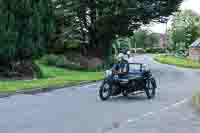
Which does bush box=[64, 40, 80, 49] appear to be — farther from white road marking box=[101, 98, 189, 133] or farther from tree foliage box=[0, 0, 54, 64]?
white road marking box=[101, 98, 189, 133]

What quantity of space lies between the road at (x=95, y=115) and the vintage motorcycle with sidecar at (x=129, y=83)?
1.04 feet

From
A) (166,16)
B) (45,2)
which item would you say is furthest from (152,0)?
(45,2)

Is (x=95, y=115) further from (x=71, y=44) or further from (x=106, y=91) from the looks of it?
(x=71, y=44)

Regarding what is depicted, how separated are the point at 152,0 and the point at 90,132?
31.9 meters

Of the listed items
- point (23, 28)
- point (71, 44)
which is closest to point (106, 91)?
point (23, 28)

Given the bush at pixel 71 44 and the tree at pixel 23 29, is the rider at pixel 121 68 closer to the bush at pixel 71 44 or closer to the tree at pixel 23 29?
the tree at pixel 23 29

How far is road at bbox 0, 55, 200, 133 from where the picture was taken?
9.34 meters

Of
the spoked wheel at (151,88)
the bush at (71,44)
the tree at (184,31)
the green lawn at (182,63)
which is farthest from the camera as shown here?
the tree at (184,31)

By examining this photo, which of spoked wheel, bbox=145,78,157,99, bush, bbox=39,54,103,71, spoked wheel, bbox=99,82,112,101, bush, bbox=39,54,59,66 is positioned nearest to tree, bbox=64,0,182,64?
bush, bbox=39,54,103,71

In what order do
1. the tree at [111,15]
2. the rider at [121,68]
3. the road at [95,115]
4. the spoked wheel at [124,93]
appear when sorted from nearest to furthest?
the road at [95,115] → the rider at [121,68] → the spoked wheel at [124,93] → the tree at [111,15]

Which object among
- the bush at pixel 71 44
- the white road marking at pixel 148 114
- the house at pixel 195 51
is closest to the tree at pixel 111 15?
the bush at pixel 71 44

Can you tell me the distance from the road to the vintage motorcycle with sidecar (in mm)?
318

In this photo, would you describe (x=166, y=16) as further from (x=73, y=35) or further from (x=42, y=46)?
(x=42, y=46)

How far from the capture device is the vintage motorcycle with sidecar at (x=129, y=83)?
15117 mm
